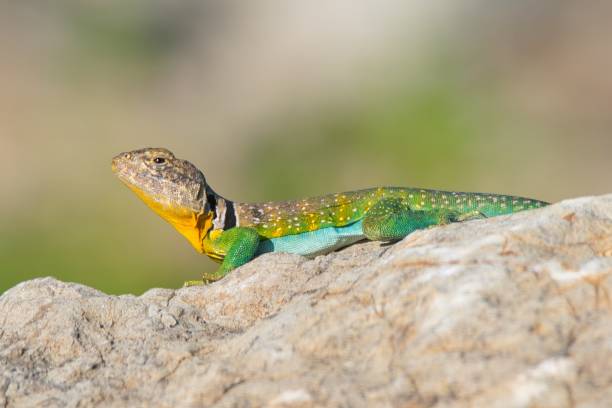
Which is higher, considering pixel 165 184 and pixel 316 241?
pixel 316 241

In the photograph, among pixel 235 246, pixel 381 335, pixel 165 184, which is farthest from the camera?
pixel 165 184

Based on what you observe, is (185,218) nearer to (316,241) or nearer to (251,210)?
(251,210)

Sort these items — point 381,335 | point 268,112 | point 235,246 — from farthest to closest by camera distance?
point 268,112 → point 235,246 → point 381,335

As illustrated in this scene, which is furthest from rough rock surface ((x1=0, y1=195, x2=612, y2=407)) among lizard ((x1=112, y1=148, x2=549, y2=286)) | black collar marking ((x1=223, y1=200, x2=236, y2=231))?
black collar marking ((x1=223, y1=200, x2=236, y2=231))

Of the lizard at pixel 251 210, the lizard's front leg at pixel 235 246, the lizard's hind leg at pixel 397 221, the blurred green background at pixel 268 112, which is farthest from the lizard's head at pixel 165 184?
the blurred green background at pixel 268 112

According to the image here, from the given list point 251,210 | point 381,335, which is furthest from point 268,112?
point 381,335

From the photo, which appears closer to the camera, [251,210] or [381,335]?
[381,335]

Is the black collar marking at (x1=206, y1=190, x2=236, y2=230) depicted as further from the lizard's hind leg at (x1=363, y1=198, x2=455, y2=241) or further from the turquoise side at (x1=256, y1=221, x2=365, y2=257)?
the lizard's hind leg at (x1=363, y1=198, x2=455, y2=241)

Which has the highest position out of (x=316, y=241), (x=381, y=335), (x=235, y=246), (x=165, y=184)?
(x=316, y=241)
